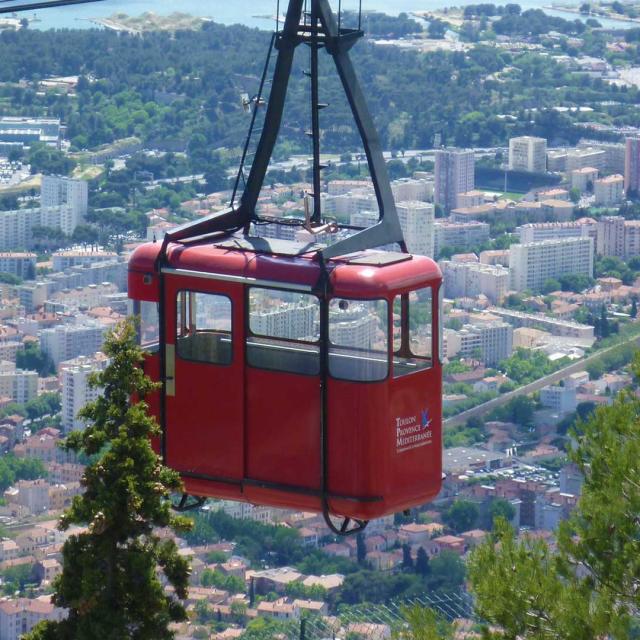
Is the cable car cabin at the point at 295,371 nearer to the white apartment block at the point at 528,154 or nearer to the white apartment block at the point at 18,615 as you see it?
the white apartment block at the point at 18,615

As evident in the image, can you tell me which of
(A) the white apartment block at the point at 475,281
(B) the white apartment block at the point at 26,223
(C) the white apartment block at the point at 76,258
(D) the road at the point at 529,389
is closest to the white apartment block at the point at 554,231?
(A) the white apartment block at the point at 475,281

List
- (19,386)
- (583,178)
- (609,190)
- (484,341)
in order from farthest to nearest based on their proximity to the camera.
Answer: (583,178) < (609,190) < (484,341) < (19,386)

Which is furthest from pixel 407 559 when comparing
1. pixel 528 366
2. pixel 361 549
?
pixel 528 366

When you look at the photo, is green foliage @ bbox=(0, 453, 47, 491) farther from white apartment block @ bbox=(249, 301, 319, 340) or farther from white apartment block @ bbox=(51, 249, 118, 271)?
white apartment block @ bbox=(249, 301, 319, 340)

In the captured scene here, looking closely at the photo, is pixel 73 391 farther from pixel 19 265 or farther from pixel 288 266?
pixel 288 266

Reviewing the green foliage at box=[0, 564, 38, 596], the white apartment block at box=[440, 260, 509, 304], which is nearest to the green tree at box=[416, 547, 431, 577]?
the green foliage at box=[0, 564, 38, 596]

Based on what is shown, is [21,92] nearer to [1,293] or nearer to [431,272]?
[1,293]

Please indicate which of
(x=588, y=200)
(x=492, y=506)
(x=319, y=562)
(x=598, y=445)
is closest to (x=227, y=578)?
(x=319, y=562)

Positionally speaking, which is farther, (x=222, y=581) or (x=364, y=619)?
(x=222, y=581)
